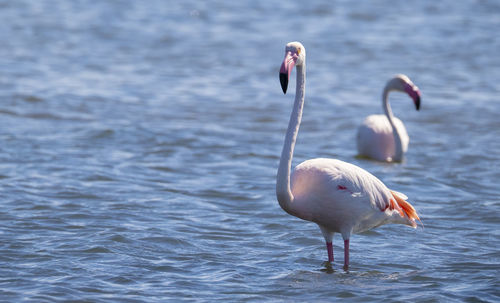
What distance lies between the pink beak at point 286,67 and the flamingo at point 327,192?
0.01m

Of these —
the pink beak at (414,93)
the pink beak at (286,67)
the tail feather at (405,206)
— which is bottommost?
the tail feather at (405,206)

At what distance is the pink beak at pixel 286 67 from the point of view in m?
5.08

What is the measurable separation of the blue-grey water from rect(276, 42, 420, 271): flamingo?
0.39m

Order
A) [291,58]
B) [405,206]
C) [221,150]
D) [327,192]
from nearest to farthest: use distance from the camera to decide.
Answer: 1. [291,58]
2. [327,192]
3. [405,206]
4. [221,150]

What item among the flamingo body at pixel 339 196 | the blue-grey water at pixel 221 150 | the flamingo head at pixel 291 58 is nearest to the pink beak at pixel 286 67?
the flamingo head at pixel 291 58

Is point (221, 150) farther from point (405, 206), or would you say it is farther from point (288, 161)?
point (288, 161)

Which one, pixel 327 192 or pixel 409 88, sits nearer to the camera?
pixel 327 192

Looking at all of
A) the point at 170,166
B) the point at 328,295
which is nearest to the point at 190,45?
the point at 170,166

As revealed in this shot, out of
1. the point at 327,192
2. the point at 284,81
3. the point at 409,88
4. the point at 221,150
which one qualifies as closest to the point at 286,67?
the point at 284,81

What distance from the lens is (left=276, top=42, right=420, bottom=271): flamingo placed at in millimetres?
5562

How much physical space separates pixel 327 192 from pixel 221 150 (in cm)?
440

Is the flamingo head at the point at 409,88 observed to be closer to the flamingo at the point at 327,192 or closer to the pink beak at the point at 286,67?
the flamingo at the point at 327,192

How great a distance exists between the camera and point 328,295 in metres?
5.48

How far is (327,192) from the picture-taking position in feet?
18.9
